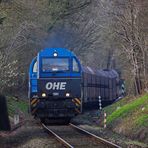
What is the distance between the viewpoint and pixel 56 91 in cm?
2942

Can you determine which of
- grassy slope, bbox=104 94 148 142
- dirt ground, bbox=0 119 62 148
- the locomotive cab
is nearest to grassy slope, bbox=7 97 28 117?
the locomotive cab

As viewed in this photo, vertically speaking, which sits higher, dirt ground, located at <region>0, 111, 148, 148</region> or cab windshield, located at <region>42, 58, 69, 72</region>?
cab windshield, located at <region>42, 58, 69, 72</region>

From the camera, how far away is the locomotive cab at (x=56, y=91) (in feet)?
96.3

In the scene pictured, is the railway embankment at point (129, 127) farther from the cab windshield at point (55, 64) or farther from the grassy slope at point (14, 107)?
the grassy slope at point (14, 107)

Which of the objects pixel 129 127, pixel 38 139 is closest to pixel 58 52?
pixel 129 127

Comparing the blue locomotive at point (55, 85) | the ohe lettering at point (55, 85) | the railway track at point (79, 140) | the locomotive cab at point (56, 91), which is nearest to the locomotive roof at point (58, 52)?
the blue locomotive at point (55, 85)

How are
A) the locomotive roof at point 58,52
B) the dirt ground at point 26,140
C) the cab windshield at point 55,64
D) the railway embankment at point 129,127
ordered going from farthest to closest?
the locomotive roof at point 58,52
the cab windshield at point 55,64
the railway embankment at point 129,127
the dirt ground at point 26,140

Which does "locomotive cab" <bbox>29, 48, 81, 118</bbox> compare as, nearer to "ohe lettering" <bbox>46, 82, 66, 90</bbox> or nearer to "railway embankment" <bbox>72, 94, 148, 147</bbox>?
"ohe lettering" <bbox>46, 82, 66, 90</bbox>

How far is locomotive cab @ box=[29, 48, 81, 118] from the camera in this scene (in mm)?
29359

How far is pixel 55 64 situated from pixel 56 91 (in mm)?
1603

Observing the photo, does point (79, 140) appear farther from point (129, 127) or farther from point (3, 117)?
point (3, 117)

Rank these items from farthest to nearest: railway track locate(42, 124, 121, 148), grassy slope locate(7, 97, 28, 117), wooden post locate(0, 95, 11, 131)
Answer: grassy slope locate(7, 97, 28, 117), wooden post locate(0, 95, 11, 131), railway track locate(42, 124, 121, 148)

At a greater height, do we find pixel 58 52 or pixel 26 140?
pixel 58 52

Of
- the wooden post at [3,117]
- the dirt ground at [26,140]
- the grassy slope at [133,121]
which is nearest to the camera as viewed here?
the dirt ground at [26,140]
